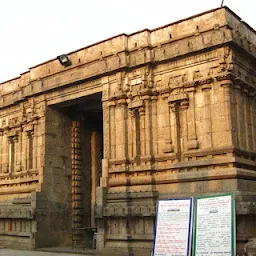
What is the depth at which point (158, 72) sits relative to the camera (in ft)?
57.6

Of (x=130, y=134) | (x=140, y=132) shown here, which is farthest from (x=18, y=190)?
(x=140, y=132)

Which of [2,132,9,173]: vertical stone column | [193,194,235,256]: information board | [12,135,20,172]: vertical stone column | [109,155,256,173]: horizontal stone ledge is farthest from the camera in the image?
[2,132,9,173]: vertical stone column

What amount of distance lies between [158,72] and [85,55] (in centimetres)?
411

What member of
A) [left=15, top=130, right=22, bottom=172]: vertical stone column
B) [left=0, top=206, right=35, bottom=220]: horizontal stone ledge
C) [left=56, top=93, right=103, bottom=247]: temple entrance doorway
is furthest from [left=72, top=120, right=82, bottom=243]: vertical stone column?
[left=15, top=130, right=22, bottom=172]: vertical stone column

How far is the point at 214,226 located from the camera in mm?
11828

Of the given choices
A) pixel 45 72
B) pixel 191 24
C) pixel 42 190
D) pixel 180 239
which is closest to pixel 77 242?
pixel 42 190

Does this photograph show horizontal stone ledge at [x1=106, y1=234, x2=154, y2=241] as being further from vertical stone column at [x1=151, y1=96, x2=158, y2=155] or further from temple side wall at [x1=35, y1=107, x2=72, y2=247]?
temple side wall at [x1=35, y1=107, x2=72, y2=247]

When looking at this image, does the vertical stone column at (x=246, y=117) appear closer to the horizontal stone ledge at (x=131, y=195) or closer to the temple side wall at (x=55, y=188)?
the horizontal stone ledge at (x=131, y=195)

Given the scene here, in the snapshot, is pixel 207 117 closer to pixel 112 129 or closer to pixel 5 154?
pixel 112 129

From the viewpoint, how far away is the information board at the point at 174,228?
12.2 metres

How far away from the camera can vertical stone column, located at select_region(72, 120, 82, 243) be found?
71.4 feet

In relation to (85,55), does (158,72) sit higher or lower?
lower

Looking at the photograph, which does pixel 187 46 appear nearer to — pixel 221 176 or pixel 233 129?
pixel 233 129

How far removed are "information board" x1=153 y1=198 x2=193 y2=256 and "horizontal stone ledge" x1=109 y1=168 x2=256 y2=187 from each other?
2.71 metres
